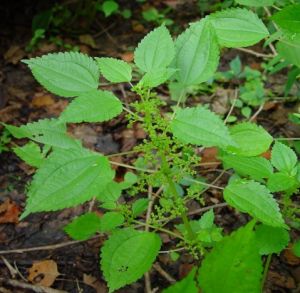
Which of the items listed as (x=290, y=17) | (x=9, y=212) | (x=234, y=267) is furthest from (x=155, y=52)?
(x=9, y=212)

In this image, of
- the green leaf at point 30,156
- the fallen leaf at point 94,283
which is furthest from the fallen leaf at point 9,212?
the green leaf at point 30,156

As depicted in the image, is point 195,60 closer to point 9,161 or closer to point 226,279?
point 226,279

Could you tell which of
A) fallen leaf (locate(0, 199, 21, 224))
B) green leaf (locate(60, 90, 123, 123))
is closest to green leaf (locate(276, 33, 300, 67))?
green leaf (locate(60, 90, 123, 123))

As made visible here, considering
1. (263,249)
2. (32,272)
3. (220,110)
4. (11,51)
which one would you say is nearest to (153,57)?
(263,249)

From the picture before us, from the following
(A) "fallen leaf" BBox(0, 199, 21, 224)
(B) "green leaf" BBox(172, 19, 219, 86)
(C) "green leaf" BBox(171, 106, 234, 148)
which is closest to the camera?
(C) "green leaf" BBox(171, 106, 234, 148)

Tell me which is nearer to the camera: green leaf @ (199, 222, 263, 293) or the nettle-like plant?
green leaf @ (199, 222, 263, 293)

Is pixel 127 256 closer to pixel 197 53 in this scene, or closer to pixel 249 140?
pixel 249 140

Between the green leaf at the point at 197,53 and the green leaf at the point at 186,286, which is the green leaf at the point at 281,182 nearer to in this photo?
the green leaf at the point at 197,53

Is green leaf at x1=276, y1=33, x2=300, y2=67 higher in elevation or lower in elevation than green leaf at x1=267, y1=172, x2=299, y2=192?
higher

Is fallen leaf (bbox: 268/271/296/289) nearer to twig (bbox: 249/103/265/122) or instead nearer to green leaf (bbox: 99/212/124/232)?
green leaf (bbox: 99/212/124/232)
